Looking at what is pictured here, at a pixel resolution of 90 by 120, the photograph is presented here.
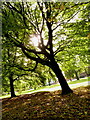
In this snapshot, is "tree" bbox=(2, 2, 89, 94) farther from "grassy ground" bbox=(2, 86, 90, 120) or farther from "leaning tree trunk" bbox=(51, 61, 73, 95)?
"grassy ground" bbox=(2, 86, 90, 120)

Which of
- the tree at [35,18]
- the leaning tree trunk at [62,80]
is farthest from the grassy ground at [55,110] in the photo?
the tree at [35,18]

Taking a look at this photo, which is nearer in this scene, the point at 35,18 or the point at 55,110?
the point at 55,110

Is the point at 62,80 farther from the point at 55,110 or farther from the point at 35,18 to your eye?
the point at 35,18

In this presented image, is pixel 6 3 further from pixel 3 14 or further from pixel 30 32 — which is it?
pixel 30 32

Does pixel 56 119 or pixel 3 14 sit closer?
pixel 56 119

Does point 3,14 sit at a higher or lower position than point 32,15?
lower

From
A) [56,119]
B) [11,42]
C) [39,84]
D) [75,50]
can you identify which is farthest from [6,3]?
[39,84]

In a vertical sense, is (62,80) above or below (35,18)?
below

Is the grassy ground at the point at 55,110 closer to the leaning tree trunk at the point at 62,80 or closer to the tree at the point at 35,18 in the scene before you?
the leaning tree trunk at the point at 62,80

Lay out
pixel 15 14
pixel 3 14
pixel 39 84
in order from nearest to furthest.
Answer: pixel 3 14, pixel 15 14, pixel 39 84

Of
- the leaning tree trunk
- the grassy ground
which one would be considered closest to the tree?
the leaning tree trunk

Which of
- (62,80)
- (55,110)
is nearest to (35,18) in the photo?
(62,80)

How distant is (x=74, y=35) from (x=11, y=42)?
239 inches

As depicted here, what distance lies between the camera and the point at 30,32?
39.3 feet
